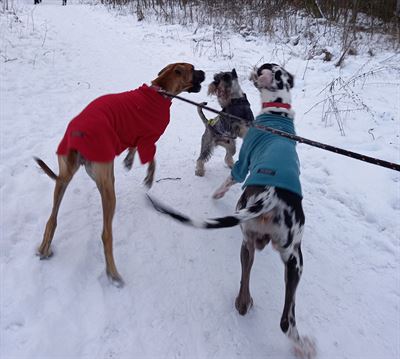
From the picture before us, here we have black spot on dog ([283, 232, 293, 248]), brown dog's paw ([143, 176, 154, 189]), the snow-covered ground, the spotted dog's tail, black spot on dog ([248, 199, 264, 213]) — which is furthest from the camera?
brown dog's paw ([143, 176, 154, 189])

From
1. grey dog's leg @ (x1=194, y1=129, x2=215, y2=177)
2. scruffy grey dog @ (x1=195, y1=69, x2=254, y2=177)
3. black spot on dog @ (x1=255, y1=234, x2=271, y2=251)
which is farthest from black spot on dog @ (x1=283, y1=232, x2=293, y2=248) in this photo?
grey dog's leg @ (x1=194, y1=129, x2=215, y2=177)

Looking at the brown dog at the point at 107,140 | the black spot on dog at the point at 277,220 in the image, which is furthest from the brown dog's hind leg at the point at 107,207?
the black spot on dog at the point at 277,220

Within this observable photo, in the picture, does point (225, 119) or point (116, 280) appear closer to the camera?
point (116, 280)

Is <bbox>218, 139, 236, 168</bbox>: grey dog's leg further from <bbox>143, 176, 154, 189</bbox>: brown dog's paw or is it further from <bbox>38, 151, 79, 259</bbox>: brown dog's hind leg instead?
<bbox>38, 151, 79, 259</bbox>: brown dog's hind leg

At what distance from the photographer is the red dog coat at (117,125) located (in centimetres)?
246

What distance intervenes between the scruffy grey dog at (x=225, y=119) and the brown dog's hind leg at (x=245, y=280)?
180cm

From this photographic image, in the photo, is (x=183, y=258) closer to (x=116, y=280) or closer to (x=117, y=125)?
(x=116, y=280)

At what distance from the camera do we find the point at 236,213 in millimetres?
2066

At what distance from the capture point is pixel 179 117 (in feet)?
18.0

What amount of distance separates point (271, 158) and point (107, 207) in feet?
4.09

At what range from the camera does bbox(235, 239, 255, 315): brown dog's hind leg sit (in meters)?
2.47

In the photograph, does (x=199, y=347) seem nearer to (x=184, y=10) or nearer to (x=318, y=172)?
(x=318, y=172)

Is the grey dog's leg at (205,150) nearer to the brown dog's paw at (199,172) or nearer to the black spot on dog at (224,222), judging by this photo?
the brown dog's paw at (199,172)


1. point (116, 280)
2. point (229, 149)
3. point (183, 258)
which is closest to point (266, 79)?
point (229, 149)
